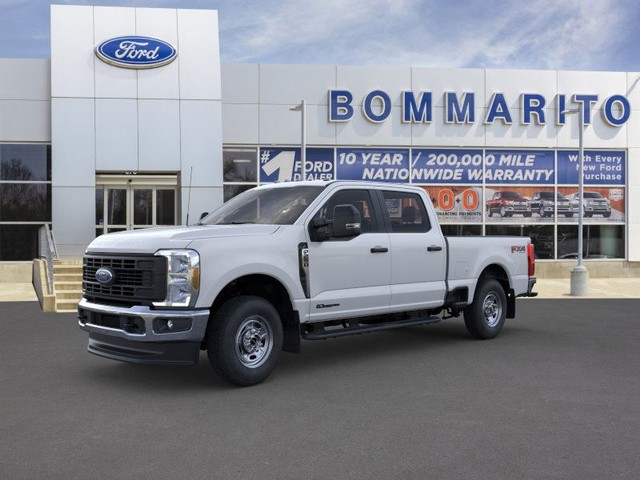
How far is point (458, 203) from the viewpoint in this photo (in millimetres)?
22656

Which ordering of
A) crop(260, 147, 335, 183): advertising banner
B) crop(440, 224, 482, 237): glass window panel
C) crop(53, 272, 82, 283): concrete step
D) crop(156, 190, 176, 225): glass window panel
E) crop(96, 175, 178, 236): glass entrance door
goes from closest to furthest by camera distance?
crop(53, 272, 82, 283): concrete step, crop(96, 175, 178, 236): glass entrance door, crop(260, 147, 335, 183): advertising banner, crop(156, 190, 176, 225): glass window panel, crop(440, 224, 482, 237): glass window panel

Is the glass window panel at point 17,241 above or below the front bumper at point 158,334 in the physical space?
above

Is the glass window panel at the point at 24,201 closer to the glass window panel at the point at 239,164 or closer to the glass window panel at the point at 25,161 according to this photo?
the glass window panel at the point at 25,161

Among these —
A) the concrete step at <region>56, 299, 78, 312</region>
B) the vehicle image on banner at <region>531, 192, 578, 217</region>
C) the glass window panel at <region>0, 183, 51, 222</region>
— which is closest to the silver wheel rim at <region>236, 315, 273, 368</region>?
the concrete step at <region>56, 299, 78, 312</region>

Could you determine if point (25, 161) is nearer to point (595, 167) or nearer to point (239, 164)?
point (239, 164)

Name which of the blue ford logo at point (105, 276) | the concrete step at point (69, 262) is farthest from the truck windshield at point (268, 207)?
the concrete step at point (69, 262)

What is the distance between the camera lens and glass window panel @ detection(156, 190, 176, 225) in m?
22.2

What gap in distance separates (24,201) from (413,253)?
52.4 ft

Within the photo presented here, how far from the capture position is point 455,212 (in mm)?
22656

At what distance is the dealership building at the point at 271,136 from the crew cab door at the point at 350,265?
11213 mm

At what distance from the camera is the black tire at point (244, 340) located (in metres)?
6.73

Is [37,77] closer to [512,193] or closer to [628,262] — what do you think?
[512,193]

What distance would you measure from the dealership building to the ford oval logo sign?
4 cm

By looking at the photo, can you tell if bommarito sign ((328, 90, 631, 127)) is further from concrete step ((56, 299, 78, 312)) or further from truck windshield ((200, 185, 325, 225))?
truck windshield ((200, 185, 325, 225))
